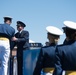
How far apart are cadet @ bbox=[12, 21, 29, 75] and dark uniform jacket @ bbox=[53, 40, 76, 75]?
3.33 metres

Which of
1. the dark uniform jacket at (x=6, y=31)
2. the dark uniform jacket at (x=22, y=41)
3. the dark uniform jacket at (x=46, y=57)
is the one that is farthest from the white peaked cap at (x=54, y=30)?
the dark uniform jacket at (x=22, y=41)

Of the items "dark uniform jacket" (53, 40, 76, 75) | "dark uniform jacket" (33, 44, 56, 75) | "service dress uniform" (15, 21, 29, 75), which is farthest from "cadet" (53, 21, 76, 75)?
"service dress uniform" (15, 21, 29, 75)

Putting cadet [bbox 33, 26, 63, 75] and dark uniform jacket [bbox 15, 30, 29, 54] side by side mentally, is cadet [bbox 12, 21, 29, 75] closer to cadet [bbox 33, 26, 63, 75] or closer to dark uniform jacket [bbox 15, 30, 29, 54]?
dark uniform jacket [bbox 15, 30, 29, 54]

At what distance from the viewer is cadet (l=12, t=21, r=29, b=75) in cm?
833

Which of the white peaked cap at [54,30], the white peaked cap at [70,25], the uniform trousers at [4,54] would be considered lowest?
the uniform trousers at [4,54]

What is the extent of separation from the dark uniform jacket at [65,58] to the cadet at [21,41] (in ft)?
10.9

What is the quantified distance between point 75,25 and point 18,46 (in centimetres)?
380

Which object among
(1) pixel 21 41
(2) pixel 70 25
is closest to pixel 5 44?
(1) pixel 21 41

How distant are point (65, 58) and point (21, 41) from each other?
3900 mm

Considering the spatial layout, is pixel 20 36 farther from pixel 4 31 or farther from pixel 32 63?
pixel 32 63

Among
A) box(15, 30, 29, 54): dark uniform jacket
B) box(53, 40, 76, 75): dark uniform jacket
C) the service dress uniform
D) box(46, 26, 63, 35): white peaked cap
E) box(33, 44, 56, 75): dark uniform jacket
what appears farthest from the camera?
box(15, 30, 29, 54): dark uniform jacket

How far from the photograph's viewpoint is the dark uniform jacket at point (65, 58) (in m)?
4.95

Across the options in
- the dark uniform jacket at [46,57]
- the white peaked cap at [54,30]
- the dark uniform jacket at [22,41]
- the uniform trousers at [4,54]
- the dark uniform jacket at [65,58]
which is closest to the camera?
the dark uniform jacket at [65,58]

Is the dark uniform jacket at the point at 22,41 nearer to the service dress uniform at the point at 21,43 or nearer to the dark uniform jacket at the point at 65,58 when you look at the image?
the service dress uniform at the point at 21,43
